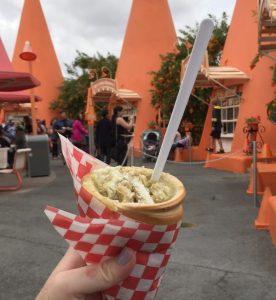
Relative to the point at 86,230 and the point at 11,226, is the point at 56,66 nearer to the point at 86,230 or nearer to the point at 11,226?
the point at 11,226

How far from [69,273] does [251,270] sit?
9.21 ft

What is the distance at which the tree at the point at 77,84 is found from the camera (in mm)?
25339

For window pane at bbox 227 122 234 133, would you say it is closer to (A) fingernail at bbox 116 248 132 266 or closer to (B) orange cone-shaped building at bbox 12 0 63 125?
(A) fingernail at bbox 116 248 132 266

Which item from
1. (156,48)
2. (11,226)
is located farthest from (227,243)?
(156,48)

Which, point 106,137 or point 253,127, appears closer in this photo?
point 106,137

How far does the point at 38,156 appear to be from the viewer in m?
10.0

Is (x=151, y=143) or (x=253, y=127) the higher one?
(x=253, y=127)

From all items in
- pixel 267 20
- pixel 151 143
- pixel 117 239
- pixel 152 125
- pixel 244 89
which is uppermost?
pixel 267 20

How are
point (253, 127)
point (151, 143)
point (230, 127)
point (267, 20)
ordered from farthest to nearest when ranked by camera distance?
point (151, 143), point (230, 127), point (253, 127), point (267, 20)

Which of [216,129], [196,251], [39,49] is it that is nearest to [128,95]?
[216,129]

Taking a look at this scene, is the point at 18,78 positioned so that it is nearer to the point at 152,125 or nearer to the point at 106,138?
the point at 106,138

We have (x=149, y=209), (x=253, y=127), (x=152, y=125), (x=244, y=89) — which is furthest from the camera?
(x=152, y=125)

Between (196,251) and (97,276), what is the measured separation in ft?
10.4

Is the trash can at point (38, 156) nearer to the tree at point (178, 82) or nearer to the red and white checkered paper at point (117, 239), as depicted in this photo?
the tree at point (178, 82)
